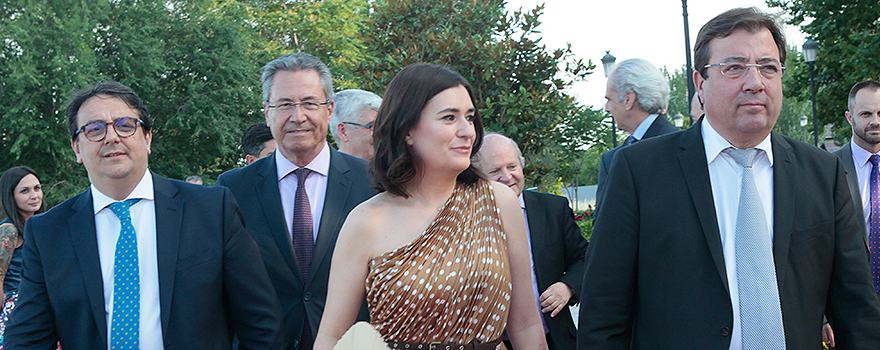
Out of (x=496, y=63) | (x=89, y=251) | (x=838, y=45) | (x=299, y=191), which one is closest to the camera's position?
(x=89, y=251)

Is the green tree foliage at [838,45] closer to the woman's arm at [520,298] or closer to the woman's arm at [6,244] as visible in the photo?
the woman's arm at [520,298]

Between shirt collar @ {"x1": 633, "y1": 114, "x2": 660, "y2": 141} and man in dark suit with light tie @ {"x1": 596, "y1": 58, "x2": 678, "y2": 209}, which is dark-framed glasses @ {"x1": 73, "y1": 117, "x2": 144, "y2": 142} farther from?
shirt collar @ {"x1": 633, "y1": 114, "x2": 660, "y2": 141}

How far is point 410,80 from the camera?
2744 millimetres

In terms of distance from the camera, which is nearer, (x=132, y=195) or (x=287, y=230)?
(x=132, y=195)

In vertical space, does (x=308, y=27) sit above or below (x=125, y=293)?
above

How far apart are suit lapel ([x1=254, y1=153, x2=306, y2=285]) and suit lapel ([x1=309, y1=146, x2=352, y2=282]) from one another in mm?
120

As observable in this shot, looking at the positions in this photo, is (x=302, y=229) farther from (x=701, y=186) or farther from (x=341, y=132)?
(x=701, y=186)

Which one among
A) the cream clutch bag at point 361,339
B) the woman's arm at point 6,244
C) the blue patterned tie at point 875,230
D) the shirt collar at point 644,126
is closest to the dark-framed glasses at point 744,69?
the cream clutch bag at point 361,339

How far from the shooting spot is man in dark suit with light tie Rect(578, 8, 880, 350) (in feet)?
8.32

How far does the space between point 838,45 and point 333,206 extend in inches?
729

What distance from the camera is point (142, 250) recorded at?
2961 mm

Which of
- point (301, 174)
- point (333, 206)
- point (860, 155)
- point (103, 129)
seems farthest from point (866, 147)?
point (103, 129)

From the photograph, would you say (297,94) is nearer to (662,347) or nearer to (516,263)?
(516,263)

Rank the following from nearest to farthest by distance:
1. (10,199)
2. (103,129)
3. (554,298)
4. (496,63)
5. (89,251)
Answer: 1. (89,251)
2. (103,129)
3. (554,298)
4. (10,199)
5. (496,63)
